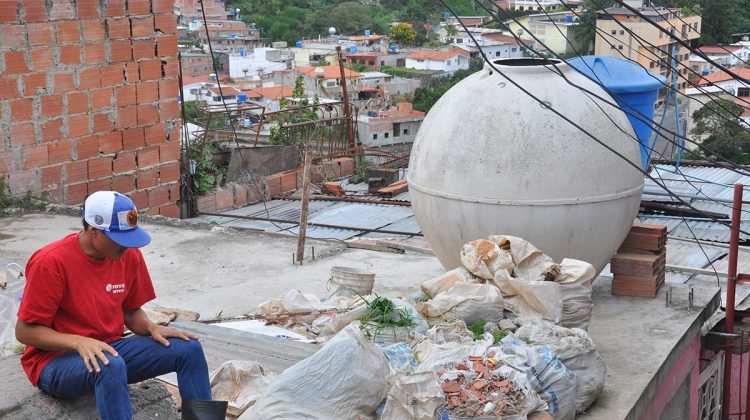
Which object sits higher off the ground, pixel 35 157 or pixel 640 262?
pixel 35 157

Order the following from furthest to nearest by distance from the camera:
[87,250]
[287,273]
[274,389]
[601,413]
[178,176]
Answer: [178,176]
[287,273]
[601,413]
[274,389]
[87,250]

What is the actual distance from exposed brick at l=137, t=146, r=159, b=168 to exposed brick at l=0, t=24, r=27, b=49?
2240 millimetres

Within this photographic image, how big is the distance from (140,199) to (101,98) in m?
1.56

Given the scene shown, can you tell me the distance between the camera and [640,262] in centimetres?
930

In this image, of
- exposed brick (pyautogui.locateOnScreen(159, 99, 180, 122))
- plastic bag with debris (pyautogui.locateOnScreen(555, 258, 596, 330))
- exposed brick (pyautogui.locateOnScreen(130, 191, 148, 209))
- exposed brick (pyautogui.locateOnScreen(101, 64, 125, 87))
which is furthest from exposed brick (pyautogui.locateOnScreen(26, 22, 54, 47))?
plastic bag with debris (pyautogui.locateOnScreen(555, 258, 596, 330))

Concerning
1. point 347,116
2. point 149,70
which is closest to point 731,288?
point 149,70

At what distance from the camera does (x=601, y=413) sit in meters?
6.68

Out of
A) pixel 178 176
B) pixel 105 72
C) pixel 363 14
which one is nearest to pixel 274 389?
pixel 105 72

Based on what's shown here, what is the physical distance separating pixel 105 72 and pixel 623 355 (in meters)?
7.51

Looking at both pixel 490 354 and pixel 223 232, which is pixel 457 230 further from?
pixel 223 232

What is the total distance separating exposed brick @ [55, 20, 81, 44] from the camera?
11.5 m

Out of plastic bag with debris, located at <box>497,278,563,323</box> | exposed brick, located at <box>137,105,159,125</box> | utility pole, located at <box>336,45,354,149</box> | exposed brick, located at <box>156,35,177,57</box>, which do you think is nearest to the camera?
plastic bag with debris, located at <box>497,278,563,323</box>

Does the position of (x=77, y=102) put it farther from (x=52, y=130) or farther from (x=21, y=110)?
(x=21, y=110)

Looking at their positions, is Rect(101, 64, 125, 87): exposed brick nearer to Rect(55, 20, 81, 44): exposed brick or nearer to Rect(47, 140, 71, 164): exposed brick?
Rect(55, 20, 81, 44): exposed brick
